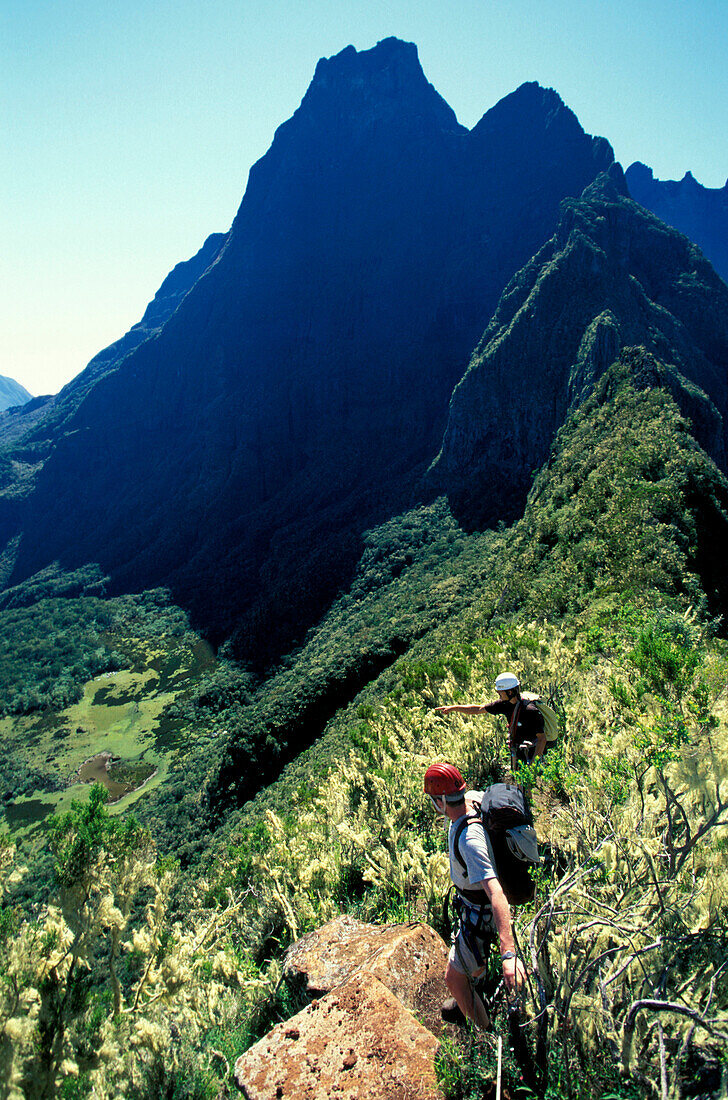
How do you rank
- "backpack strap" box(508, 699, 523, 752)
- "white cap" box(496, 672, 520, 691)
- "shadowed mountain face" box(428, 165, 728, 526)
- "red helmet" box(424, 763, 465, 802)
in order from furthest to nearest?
"shadowed mountain face" box(428, 165, 728, 526) → "white cap" box(496, 672, 520, 691) → "backpack strap" box(508, 699, 523, 752) → "red helmet" box(424, 763, 465, 802)

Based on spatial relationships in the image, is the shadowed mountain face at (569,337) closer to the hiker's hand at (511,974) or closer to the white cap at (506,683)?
the white cap at (506,683)

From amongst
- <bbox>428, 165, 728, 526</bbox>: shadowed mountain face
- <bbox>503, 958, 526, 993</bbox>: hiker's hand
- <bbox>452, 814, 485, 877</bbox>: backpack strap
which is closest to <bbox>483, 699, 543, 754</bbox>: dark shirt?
<bbox>452, 814, 485, 877</bbox>: backpack strap

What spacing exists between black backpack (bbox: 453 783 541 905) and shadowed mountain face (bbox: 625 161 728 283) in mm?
210788

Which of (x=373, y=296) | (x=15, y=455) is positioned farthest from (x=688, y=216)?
(x=15, y=455)

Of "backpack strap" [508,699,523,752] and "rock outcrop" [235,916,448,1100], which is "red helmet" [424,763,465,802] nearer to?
"rock outcrop" [235,916,448,1100]

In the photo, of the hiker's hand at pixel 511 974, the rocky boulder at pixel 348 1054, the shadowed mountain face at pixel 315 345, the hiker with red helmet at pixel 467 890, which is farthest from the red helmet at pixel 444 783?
the shadowed mountain face at pixel 315 345

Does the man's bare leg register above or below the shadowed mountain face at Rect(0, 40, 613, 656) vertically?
below

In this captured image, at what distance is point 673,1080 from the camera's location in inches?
81.0

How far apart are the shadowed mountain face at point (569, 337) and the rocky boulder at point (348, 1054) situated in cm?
6261

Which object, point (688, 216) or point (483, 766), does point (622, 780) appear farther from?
point (688, 216)

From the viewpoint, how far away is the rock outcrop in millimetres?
2949

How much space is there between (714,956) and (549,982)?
2.77ft

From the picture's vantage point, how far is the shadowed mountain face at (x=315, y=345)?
108 meters

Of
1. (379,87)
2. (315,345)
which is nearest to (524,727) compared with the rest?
(315,345)
